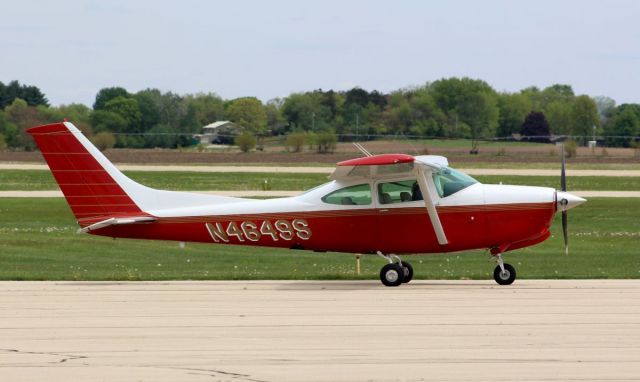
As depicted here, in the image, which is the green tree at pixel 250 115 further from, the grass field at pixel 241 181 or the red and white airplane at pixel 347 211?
the red and white airplane at pixel 347 211

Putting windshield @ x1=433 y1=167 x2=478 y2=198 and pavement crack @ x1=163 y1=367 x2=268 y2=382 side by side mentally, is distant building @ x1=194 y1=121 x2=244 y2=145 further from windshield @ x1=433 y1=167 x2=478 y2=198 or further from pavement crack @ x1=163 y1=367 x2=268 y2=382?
pavement crack @ x1=163 y1=367 x2=268 y2=382

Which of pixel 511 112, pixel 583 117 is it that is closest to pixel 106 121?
pixel 511 112

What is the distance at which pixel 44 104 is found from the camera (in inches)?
3659

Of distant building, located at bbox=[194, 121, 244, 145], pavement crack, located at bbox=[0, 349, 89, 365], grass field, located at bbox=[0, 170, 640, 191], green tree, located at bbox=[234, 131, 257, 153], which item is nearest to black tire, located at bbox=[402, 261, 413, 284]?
pavement crack, located at bbox=[0, 349, 89, 365]

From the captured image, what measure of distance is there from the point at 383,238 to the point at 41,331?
6.63 meters

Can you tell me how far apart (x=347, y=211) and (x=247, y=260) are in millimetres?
6772

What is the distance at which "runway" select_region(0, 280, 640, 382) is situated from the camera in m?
10.7

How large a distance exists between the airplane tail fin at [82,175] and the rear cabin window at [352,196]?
3.03m

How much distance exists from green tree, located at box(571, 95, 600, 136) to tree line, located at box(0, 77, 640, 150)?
0.29 feet

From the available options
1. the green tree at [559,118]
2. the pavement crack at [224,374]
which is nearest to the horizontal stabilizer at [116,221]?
the pavement crack at [224,374]

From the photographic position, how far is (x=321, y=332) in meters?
13.0

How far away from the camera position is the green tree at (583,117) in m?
105

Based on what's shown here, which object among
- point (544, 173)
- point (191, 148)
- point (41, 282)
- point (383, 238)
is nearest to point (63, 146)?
point (41, 282)

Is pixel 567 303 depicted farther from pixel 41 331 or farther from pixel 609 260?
pixel 609 260
